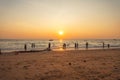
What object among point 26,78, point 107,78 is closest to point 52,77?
point 26,78

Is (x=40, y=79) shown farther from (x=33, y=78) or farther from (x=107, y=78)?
(x=107, y=78)

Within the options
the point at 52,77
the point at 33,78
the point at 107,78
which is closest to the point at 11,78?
the point at 33,78

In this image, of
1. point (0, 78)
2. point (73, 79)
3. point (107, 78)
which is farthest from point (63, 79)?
point (0, 78)

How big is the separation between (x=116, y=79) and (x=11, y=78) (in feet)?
20.2

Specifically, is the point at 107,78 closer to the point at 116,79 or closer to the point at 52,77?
the point at 116,79

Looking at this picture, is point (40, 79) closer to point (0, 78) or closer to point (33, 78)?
point (33, 78)

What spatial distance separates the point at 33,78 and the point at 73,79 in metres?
Result: 2.41

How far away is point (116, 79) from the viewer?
33.4ft

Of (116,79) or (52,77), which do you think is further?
(52,77)

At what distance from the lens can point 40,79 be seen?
10406 mm

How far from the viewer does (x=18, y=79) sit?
1037 cm

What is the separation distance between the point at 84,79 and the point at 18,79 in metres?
3.87

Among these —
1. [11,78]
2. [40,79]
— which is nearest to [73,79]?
[40,79]

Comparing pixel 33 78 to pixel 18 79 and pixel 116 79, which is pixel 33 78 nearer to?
pixel 18 79
